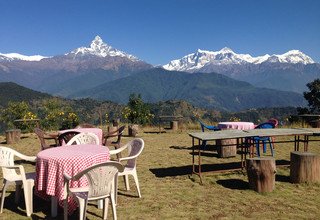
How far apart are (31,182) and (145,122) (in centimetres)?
1598

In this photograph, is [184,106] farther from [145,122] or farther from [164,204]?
[164,204]

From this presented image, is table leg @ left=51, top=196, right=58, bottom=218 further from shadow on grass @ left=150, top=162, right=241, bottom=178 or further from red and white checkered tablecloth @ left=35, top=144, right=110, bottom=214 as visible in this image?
shadow on grass @ left=150, top=162, right=241, bottom=178

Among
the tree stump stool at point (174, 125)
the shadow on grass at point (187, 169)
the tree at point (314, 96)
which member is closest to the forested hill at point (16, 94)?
the tree at point (314, 96)

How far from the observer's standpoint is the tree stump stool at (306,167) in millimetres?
7465

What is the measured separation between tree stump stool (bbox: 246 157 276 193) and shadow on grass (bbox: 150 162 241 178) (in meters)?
1.64

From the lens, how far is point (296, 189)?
7223 mm

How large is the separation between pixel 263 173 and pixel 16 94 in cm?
19313

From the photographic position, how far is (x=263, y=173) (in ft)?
22.7

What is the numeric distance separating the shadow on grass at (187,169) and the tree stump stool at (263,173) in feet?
5.38

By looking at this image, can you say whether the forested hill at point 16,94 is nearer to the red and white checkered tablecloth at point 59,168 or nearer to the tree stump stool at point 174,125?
the tree stump stool at point 174,125

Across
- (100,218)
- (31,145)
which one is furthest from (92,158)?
(31,145)

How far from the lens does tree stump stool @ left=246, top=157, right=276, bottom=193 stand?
692cm

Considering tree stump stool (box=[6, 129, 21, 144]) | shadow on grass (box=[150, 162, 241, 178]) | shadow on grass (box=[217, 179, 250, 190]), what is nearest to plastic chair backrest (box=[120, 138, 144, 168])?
shadow on grass (box=[150, 162, 241, 178])

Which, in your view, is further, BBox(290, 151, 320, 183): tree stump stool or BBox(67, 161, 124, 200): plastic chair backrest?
BBox(290, 151, 320, 183): tree stump stool
